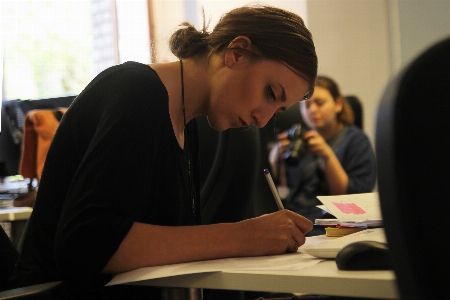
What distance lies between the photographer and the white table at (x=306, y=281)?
2.40 ft

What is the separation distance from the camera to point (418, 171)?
538 millimetres

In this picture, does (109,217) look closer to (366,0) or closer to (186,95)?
(186,95)

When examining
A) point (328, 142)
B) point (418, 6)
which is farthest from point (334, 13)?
point (328, 142)

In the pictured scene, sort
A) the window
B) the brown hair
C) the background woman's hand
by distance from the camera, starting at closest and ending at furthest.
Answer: the background woman's hand → the brown hair → the window

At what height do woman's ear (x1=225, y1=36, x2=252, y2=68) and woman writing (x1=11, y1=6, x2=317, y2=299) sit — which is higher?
woman's ear (x1=225, y1=36, x2=252, y2=68)

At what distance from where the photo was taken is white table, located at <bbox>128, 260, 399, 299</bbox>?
28.8 inches

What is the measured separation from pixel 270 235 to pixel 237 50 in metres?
0.41

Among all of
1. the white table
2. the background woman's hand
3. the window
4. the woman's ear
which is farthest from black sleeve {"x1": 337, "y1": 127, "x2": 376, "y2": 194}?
the window

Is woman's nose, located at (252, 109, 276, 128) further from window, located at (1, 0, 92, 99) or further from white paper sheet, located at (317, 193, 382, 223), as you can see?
window, located at (1, 0, 92, 99)

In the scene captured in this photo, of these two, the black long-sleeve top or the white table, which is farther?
the black long-sleeve top

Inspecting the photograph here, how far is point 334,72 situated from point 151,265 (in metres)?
3.30

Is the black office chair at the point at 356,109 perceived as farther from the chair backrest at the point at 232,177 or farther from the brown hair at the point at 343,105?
the chair backrest at the point at 232,177

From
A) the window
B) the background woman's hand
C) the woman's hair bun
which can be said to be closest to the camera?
the woman's hair bun

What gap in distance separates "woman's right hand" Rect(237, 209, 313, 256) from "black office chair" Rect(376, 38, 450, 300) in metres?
0.50
